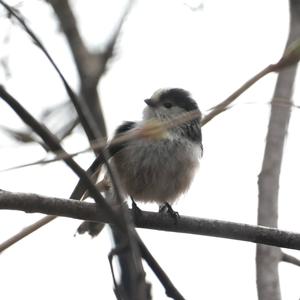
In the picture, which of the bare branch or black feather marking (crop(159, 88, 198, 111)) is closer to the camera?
the bare branch

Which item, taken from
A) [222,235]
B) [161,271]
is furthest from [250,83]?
[222,235]

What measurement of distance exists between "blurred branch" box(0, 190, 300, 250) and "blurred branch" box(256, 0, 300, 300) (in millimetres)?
330

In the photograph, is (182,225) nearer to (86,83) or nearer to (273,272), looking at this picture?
(273,272)

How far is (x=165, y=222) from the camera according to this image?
3.22 metres

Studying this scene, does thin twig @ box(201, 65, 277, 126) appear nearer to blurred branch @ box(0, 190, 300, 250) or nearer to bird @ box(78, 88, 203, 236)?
blurred branch @ box(0, 190, 300, 250)

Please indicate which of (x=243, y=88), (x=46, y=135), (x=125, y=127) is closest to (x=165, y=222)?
(x=125, y=127)

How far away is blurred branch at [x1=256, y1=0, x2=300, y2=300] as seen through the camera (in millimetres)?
3182

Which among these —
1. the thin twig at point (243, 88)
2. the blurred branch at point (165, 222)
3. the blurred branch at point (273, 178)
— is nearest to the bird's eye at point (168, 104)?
the blurred branch at point (273, 178)

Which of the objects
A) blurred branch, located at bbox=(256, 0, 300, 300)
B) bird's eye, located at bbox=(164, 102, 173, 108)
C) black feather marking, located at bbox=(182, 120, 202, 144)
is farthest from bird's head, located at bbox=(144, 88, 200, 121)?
blurred branch, located at bbox=(256, 0, 300, 300)

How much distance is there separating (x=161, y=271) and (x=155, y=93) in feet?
11.1

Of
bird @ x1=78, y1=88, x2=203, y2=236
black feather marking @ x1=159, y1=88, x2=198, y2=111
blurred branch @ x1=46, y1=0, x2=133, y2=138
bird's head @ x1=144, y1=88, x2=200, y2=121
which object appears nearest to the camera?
blurred branch @ x1=46, y1=0, x2=133, y2=138

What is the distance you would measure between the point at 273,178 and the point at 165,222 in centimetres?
78

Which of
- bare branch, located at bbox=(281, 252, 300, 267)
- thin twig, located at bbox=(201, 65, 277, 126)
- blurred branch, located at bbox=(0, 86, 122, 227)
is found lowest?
blurred branch, located at bbox=(0, 86, 122, 227)

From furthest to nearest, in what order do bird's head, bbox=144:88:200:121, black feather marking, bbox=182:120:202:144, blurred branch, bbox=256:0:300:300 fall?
1. bird's head, bbox=144:88:200:121
2. black feather marking, bbox=182:120:202:144
3. blurred branch, bbox=256:0:300:300
